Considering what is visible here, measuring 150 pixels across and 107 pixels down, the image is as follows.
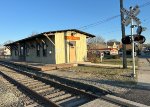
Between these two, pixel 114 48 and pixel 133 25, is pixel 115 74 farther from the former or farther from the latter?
pixel 114 48

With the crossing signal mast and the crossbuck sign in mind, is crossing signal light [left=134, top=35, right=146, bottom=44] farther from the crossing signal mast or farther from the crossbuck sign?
the crossbuck sign

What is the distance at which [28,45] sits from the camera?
112 feet

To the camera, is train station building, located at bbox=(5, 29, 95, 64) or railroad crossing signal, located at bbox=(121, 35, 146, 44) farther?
train station building, located at bbox=(5, 29, 95, 64)

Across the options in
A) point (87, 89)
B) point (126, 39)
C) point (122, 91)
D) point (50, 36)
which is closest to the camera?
point (122, 91)

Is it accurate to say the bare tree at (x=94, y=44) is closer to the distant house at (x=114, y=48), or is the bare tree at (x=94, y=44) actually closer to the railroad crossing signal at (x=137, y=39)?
the distant house at (x=114, y=48)

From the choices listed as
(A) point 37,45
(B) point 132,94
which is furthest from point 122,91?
(A) point 37,45

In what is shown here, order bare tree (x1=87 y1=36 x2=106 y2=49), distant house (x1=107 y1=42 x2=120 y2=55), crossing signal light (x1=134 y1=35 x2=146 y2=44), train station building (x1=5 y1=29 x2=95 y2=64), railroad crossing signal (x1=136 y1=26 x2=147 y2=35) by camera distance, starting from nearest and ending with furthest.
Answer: railroad crossing signal (x1=136 y1=26 x2=147 y2=35), crossing signal light (x1=134 y1=35 x2=146 y2=44), train station building (x1=5 y1=29 x2=95 y2=64), distant house (x1=107 y1=42 x2=120 y2=55), bare tree (x1=87 y1=36 x2=106 y2=49)

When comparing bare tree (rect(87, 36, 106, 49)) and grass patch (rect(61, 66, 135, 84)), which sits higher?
bare tree (rect(87, 36, 106, 49))

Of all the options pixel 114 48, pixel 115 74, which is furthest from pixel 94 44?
pixel 115 74

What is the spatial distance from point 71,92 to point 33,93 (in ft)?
5.29

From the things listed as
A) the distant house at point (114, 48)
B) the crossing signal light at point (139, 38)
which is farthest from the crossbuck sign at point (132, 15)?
the distant house at point (114, 48)

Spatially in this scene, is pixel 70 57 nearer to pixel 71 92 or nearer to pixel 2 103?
pixel 71 92

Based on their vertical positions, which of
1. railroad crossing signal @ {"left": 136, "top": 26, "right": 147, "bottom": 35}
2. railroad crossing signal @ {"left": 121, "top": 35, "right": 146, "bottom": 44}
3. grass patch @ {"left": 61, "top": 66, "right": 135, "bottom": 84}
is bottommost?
grass patch @ {"left": 61, "top": 66, "right": 135, "bottom": 84}

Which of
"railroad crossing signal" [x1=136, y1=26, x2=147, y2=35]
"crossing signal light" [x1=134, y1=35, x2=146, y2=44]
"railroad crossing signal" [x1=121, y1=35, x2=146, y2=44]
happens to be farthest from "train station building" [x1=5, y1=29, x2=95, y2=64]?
"railroad crossing signal" [x1=136, y1=26, x2=147, y2=35]
